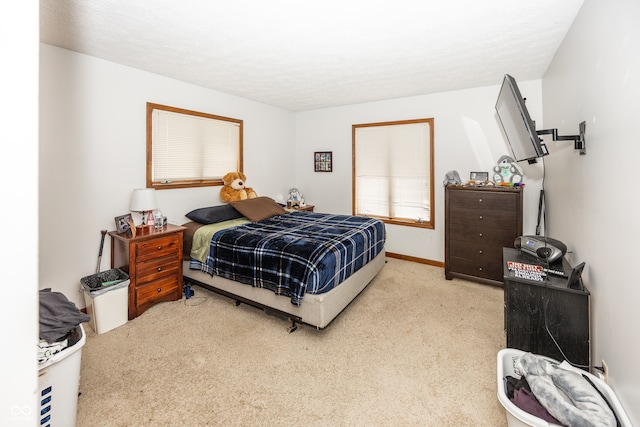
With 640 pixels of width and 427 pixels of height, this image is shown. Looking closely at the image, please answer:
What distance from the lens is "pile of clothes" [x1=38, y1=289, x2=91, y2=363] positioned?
1.38 metres

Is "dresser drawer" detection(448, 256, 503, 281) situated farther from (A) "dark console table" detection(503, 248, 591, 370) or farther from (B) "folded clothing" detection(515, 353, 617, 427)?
(B) "folded clothing" detection(515, 353, 617, 427)

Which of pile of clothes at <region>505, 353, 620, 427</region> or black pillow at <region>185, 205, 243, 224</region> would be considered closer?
pile of clothes at <region>505, 353, 620, 427</region>

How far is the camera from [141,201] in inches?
116

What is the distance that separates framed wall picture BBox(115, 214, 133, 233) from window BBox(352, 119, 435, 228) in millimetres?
3316

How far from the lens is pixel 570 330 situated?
1.77m

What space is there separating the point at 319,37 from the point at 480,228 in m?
2.73

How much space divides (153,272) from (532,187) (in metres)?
4.45

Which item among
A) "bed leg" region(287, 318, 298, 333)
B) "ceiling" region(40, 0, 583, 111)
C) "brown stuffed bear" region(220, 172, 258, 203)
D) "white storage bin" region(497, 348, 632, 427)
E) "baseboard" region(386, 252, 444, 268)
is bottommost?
"bed leg" region(287, 318, 298, 333)

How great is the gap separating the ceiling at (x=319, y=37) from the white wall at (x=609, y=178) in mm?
521

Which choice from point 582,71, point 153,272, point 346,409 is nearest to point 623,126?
point 582,71

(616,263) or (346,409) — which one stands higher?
(616,263)

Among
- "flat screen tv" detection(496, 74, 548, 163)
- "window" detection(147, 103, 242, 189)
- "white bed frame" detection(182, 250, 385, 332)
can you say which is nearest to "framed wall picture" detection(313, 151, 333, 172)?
"window" detection(147, 103, 242, 189)

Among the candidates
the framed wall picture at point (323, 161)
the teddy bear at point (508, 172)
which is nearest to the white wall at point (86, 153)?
the framed wall picture at point (323, 161)

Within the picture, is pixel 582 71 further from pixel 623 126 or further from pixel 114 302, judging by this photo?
pixel 114 302
